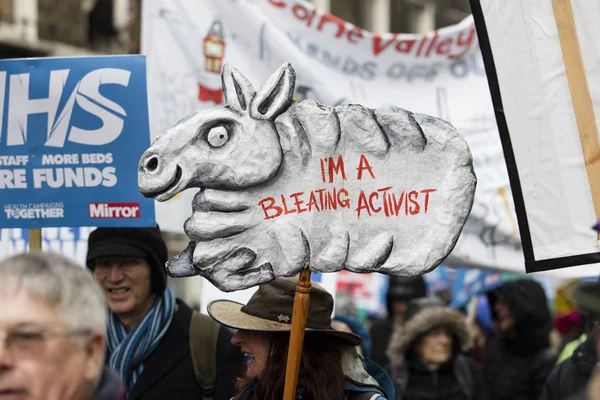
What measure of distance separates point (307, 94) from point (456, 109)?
82 cm

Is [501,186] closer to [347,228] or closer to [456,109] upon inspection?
[456,109]

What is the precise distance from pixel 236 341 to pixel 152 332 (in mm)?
632

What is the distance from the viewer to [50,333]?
1710mm

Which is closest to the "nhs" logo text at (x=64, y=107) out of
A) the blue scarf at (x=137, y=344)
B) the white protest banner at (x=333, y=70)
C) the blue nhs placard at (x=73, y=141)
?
the blue nhs placard at (x=73, y=141)

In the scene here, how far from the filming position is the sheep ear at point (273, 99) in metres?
2.37

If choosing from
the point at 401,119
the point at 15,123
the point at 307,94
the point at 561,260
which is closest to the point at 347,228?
the point at 401,119

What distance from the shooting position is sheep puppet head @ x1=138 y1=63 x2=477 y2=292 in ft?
7.80

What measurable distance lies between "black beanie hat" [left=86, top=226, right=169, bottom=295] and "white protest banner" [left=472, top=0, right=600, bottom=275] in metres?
1.40

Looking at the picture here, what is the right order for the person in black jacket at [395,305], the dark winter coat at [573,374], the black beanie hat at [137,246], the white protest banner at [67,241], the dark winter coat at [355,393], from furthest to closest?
the person in black jacket at [395,305], the white protest banner at [67,241], the dark winter coat at [573,374], the black beanie hat at [137,246], the dark winter coat at [355,393]

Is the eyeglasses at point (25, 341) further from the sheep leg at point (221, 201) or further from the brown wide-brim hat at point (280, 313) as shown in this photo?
the brown wide-brim hat at point (280, 313)

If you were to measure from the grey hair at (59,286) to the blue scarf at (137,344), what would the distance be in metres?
1.51

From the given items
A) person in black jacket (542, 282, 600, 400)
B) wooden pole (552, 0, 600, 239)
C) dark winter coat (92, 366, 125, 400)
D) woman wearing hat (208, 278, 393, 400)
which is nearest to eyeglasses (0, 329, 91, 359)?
dark winter coat (92, 366, 125, 400)

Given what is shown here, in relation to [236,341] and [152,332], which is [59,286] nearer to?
[236,341]

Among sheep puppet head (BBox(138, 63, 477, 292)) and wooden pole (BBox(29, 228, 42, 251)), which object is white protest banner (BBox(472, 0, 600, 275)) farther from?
wooden pole (BBox(29, 228, 42, 251))
